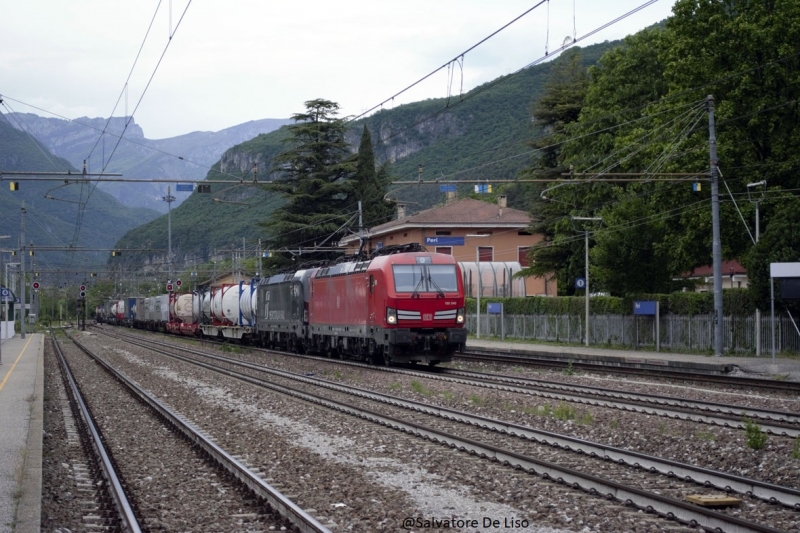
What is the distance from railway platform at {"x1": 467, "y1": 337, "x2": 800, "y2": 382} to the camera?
25953 mm

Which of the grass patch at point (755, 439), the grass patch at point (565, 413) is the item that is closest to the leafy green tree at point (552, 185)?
the grass patch at point (565, 413)

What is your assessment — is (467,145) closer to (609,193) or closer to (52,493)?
(609,193)

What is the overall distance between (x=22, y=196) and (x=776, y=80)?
151818 mm

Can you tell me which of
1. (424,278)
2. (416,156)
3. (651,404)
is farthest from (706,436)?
(416,156)

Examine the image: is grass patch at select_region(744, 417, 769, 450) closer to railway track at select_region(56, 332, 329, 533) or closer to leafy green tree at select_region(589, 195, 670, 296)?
railway track at select_region(56, 332, 329, 533)

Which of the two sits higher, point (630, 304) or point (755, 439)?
point (630, 304)

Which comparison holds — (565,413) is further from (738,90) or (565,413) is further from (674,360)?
(738,90)

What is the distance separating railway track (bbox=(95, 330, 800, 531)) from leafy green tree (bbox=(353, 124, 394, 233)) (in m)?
51.4

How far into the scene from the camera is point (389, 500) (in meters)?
9.51

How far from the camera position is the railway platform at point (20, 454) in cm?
849

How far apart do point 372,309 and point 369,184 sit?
142 ft

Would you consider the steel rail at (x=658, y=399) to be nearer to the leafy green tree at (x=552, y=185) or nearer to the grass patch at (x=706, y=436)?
the grass patch at (x=706, y=436)

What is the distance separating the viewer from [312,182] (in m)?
63.7

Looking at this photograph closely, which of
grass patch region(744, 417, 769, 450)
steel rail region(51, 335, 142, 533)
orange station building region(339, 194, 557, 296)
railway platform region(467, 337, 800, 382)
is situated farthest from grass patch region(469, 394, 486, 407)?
orange station building region(339, 194, 557, 296)
